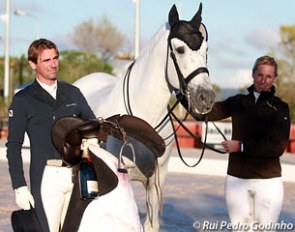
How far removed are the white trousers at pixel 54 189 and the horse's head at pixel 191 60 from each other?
114 cm

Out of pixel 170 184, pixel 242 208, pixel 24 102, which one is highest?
pixel 24 102

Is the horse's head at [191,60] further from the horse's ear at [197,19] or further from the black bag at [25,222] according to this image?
the black bag at [25,222]

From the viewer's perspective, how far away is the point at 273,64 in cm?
424

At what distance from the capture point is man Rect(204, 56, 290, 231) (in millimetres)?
4246

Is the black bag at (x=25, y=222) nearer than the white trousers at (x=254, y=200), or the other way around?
the black bag at (x=25, y=222)

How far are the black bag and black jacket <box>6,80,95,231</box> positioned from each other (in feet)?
0.35

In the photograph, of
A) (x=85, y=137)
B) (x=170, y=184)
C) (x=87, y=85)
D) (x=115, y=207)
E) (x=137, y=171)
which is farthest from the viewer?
(x=170, y=184)

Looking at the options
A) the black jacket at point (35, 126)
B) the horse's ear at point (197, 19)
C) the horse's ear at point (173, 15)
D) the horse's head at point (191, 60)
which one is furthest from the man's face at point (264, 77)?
the black jacket at point (35, 126)

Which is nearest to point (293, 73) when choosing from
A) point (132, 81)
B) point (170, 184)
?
point (170, 184)

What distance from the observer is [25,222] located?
331cm

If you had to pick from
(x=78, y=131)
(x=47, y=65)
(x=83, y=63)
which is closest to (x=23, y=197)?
(x=78, y=131)

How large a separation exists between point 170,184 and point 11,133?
25.5 feet

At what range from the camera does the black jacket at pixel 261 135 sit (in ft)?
14.0

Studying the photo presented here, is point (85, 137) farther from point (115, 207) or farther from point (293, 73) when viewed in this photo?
point (293, 73)
